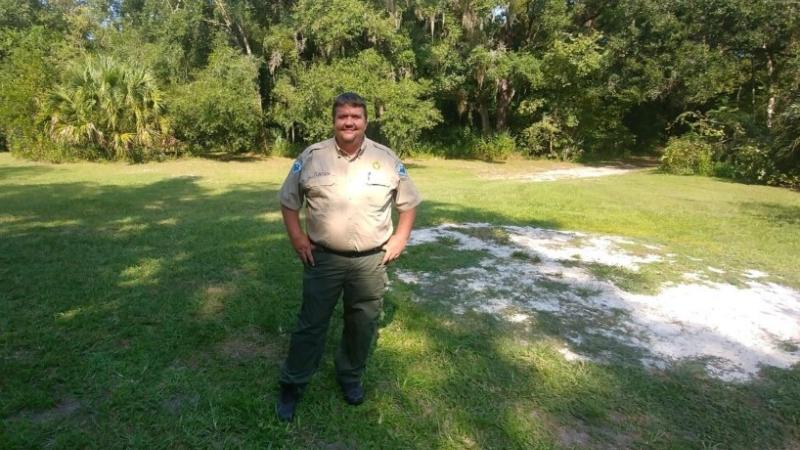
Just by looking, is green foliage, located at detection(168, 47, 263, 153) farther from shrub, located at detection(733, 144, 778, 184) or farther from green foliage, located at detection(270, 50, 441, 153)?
shrub, located at detection(733, 144, 778, 184)

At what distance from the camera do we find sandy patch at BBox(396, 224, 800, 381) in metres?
3.32

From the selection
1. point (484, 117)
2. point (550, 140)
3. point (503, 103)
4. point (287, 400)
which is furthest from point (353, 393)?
point (484, 117)

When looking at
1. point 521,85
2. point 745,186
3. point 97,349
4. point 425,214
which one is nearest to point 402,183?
point 97,349

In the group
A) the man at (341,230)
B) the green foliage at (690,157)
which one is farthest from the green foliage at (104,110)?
the green foliage at (690,157)

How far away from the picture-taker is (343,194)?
7.95 ft

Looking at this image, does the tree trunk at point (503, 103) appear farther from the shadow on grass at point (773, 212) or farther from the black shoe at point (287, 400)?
the black shoe at point (287, 400)

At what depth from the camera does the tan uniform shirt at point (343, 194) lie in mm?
2428

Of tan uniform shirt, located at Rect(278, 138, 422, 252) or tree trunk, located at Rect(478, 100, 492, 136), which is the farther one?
tree trunk, located at Rect(478, 100, 492, 136)

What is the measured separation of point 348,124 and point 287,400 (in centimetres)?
140

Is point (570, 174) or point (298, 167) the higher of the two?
point (298, 167)

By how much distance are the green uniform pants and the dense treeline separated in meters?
13.7

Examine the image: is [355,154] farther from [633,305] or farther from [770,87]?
[770,87]

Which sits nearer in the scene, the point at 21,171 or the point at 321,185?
the point at 321,185

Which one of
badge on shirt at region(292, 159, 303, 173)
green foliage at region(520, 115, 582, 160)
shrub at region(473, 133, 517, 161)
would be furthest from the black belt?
green foliage at region(520, 115, 582, 160)
